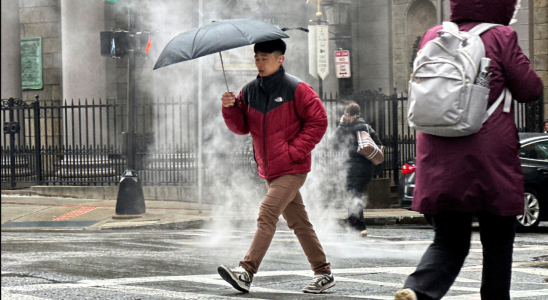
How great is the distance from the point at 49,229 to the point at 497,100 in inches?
339

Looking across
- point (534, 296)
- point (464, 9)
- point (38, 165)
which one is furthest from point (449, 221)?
point (38, 165)

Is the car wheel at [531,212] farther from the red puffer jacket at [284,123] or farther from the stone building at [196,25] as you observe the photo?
the stone building at [196,25]

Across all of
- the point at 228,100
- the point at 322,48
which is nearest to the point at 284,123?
the point at 228,100

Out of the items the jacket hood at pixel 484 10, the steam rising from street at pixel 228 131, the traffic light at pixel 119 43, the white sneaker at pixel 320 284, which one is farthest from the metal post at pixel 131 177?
the jacket hood at pixel 484 10

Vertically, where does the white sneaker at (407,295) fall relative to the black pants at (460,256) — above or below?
below

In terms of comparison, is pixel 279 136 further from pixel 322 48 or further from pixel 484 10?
pixel 322 48

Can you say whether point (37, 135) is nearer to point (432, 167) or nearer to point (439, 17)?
point (439, 17)

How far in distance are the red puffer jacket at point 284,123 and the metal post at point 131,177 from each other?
23.4ft

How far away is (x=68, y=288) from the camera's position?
5434 millimetres

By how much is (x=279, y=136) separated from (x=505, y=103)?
1.93 metres

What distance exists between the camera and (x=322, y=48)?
1711 centimetres

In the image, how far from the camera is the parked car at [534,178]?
35.6ft

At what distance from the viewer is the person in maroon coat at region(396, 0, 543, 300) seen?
3588mm

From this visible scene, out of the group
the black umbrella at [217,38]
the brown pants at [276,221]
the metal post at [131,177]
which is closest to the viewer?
the brown pants at [276,221]
